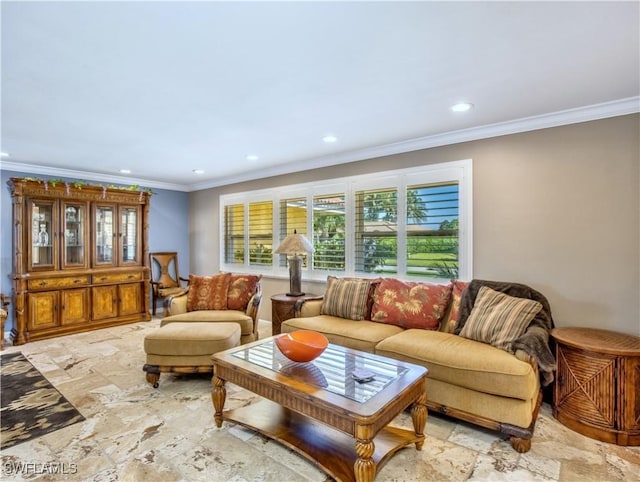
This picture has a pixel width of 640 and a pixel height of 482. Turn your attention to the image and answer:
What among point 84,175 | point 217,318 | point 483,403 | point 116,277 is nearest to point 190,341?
point 217,318

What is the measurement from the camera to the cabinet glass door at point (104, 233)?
5141 millimetres

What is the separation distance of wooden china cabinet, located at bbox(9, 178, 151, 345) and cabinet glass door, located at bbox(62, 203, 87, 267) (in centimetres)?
1

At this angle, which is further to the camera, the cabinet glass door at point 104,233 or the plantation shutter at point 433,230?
the cabinet glass door at point 104,233

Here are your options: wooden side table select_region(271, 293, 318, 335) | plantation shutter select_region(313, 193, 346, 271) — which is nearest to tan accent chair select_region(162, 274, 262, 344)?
wooden side table select_region(271, 293, 318, 335)

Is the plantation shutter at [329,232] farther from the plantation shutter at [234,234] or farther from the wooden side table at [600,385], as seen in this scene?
the wooden side table at [600,385]

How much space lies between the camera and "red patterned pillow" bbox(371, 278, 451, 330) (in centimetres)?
316

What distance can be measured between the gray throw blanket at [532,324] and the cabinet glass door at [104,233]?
16.7ft

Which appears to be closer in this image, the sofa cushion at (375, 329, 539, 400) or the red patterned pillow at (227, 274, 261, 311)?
the sofa cushion at (375, 329, 539, 400)

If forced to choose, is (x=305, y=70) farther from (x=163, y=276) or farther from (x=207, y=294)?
(x=163, y=276)

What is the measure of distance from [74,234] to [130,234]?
0.76m

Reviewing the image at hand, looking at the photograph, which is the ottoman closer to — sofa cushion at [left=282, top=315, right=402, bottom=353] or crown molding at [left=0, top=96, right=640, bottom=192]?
sofa cushion at [left=282, top=315, right=402, bottom=353]

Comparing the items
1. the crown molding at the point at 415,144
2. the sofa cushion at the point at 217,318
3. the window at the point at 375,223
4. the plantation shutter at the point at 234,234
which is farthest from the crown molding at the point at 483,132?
the sofa cushion at the point at 217,318

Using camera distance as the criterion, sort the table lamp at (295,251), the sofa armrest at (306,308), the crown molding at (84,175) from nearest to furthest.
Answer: the sofa armrest at (306,308) < the table lamp at (295,251) < the crown molding at (84,175)

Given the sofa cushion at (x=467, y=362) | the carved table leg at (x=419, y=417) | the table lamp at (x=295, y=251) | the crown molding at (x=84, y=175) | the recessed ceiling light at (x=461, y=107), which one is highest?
the recessed ceiling light at (x=461, y=107)
